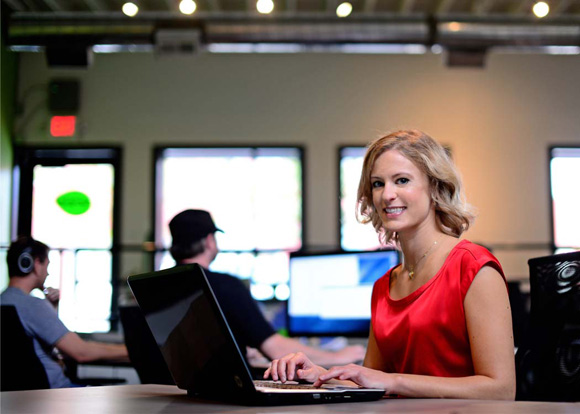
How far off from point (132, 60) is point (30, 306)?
18.8 feet

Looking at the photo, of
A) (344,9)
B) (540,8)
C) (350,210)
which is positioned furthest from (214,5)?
(540,8)

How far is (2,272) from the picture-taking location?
7402 mm

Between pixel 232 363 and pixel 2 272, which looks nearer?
pixel 232 363

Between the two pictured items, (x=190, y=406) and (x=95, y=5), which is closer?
(x=190, y=406)

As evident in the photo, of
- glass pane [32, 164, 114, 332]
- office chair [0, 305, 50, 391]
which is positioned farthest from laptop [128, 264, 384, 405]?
glass pane [32, 164, 114, 332]

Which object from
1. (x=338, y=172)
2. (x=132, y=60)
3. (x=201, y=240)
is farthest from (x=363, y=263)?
(x=132, y=60)

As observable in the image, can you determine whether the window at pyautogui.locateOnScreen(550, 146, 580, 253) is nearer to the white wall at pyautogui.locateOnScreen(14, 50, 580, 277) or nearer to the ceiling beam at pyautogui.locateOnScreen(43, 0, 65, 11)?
the white wall at pyautogui.locateOnScreen(14, 50, 580, 277)

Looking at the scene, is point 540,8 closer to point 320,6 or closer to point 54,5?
point 320,6

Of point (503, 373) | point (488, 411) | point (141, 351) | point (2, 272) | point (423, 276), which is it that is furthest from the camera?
point (2, 272)

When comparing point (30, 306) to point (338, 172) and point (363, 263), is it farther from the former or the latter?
point (338, 172)

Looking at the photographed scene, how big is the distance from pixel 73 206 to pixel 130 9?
246 cm

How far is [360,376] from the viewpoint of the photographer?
4.50 ft

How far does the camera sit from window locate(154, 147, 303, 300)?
A: 321 inches

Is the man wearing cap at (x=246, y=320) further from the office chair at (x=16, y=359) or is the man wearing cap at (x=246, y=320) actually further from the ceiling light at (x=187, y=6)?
the ceiling light at (x=187, y=6)
